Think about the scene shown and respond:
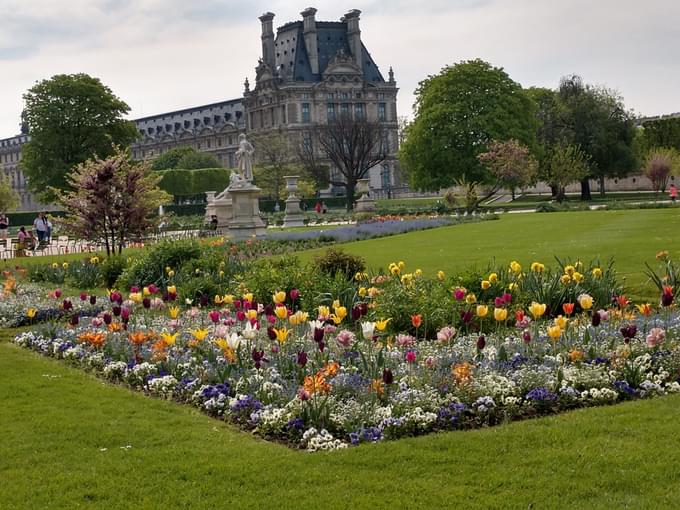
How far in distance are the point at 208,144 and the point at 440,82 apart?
74730 millimetres

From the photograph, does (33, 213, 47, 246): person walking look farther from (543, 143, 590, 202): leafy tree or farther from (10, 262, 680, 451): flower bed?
(543, 143, 590, 202): leafy tree

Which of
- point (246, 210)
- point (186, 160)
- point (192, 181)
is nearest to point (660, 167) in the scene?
point (246, 210)

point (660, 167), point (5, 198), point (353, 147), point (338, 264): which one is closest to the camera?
point (338, 264)

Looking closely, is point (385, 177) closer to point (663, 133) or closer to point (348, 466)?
point (663, 133)

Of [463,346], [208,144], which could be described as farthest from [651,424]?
[208,144]

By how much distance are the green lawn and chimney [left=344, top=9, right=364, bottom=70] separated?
8470 centimetres

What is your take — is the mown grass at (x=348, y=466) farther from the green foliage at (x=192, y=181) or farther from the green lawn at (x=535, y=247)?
the green foliage at (x=192, y=181)

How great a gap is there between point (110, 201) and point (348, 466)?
14.2 meters

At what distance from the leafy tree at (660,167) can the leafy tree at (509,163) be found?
1444cm

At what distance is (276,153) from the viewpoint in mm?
82875

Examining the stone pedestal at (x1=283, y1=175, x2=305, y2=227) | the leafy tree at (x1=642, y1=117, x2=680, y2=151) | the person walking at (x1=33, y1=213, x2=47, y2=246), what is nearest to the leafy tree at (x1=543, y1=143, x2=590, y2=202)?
the stone pedestal at (x1=283, y1=175, x2=305, y2=227)

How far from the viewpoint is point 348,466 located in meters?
5.43

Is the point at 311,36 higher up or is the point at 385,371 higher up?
the point at 311,36

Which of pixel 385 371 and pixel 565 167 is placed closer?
pixel 385 371
